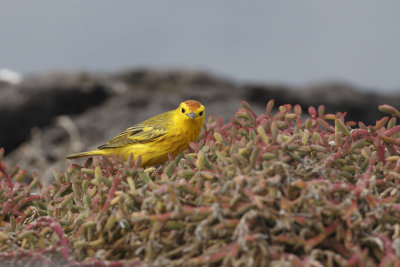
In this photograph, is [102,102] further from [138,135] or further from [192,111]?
[192,111]

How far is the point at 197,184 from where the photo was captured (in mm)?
2688

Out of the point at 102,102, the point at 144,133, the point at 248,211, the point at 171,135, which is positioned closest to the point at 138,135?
the point at 144,133

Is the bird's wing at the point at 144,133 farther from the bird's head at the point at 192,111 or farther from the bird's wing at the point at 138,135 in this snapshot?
the bird's head at the point at 192,111

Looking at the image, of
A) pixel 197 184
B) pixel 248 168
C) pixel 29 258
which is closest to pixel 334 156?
pixel 248 168

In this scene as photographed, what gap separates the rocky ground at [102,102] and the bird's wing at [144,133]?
4.51 metres

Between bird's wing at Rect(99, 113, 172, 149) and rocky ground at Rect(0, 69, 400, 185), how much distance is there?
14.8 ft

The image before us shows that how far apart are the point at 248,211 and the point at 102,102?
29.3ft

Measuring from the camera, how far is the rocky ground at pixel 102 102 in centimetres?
971

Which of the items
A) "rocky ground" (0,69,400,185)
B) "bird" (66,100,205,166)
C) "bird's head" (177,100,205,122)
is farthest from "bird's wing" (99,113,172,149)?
"rocky ground" (0,69,400,185)

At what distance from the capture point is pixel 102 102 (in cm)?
1098

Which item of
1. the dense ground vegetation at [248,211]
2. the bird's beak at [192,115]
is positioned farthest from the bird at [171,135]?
the dense ground vegetation at [248,211]

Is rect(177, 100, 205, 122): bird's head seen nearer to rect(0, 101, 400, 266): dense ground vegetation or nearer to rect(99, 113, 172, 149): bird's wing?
rect(99, 113, 172, 149): bird's wing

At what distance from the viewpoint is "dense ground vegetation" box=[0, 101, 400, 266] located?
2.40 meters

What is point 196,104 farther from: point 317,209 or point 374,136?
point 317,209
